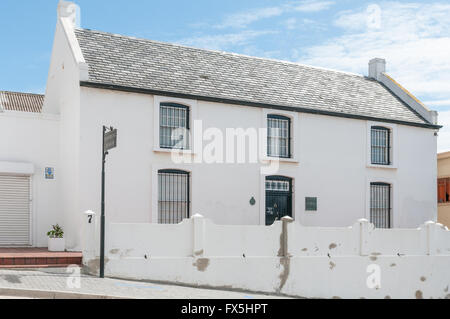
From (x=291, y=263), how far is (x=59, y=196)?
27.3 ft

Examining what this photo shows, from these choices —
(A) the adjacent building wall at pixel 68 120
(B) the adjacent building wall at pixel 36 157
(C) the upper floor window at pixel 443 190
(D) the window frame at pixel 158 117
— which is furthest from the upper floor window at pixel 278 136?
(C) the upper floor window at pixel 443 190

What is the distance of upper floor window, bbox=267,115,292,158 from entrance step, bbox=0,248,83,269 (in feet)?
28.4

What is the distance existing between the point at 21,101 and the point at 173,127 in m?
19.4

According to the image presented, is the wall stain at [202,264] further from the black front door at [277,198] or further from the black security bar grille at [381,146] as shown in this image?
the black security bar grille at [381,146]

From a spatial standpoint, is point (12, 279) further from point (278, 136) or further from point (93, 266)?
point (278, 136)

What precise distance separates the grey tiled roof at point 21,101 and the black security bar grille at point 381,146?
19.8 metres

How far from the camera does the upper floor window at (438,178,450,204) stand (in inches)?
1093

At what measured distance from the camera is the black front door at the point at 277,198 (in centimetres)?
2080

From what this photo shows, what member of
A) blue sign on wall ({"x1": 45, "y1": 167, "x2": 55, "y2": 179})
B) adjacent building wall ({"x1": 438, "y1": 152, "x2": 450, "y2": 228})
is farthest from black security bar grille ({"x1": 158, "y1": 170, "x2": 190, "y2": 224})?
adjacent building wall ({"x1": 438, "y1": 152, "x2": 450, "y2": 228})

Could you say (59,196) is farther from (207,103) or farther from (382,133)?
(382,133)

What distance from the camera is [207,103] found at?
1989 cm

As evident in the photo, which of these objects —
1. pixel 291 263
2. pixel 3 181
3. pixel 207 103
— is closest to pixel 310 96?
pixel 207 103

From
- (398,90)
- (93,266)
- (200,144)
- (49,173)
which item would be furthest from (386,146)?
(93,266)
